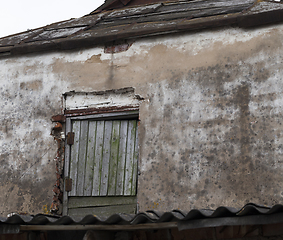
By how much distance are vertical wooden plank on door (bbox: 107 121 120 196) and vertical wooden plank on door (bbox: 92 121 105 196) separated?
0.57 feet

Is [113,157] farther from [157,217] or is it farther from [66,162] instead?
[157,217]

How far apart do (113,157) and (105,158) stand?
5.2 inches

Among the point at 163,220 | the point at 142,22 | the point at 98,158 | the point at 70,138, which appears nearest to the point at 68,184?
the point at 98,158

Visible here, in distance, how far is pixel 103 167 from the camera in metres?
6.80

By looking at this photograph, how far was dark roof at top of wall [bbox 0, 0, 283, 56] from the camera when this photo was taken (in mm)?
6504

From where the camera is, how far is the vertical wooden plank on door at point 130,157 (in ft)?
21.7

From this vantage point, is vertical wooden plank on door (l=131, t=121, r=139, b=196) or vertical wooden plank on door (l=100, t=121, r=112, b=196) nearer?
vertical wooden plank on door (l=131, t=121, r=139, b=196)

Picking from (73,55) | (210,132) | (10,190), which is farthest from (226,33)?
(10,190)

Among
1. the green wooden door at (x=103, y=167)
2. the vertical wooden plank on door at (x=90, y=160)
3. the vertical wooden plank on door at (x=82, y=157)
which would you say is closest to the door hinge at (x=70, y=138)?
the green wooden door at (x=103, y=167)

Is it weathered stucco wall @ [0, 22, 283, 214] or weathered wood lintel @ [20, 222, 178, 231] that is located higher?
weathered stucco wall @ [0, 22, 283, 214]

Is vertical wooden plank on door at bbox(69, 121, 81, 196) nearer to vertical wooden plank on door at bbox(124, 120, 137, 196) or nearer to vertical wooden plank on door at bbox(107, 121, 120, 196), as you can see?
vertical wooden plank on door at bbox(107, 121, 120, 196)

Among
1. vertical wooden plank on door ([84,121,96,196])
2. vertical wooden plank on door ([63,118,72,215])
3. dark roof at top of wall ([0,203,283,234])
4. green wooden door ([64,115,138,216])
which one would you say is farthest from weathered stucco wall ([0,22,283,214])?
dark roof at top of wall ([0,203,283,234])

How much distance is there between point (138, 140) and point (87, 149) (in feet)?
2.94

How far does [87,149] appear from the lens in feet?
22.9
